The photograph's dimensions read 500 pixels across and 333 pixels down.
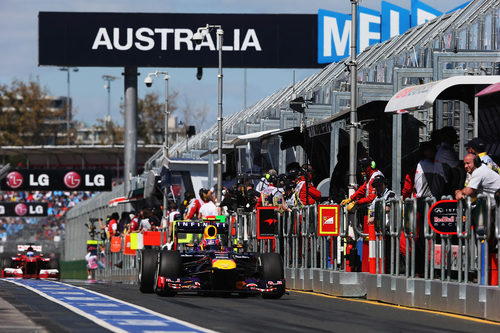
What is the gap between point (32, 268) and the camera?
4400 cm

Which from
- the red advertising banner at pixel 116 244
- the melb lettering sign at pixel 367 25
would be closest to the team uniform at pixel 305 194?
the red advertising banner at pixel 116 244

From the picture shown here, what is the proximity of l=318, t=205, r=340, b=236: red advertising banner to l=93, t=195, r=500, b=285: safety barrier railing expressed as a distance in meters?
0.05

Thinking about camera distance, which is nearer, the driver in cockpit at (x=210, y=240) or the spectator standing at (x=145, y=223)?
the driver in cockpit at (x=210, y=240)

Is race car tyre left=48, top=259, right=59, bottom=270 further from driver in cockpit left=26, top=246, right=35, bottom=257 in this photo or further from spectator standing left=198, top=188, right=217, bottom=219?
spectator standing left=198, top=188, right=217, bottom=219

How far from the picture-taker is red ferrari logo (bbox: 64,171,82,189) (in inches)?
2923

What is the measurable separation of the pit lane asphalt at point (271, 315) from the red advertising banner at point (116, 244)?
2320 cm

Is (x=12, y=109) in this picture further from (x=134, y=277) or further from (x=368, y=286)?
(x=368, y=286)

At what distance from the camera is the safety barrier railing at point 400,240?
45.9ft

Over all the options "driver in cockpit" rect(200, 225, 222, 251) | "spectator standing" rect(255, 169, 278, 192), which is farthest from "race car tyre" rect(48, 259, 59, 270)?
"driver in cockpit" rect(200, 225, 222, 251)

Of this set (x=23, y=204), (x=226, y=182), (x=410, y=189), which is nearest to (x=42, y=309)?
(x=410, y=189)

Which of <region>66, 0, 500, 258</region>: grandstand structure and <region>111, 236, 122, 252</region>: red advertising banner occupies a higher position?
<region>66, 0, 500, 258</region>: grandstand structure

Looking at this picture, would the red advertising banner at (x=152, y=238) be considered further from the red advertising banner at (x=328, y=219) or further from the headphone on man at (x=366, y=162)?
the headphone on man at (x=366, y=162)

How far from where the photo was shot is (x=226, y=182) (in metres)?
39.8

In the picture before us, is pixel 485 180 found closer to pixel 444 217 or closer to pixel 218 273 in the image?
pixel 444 217
